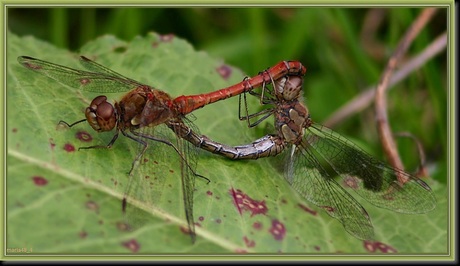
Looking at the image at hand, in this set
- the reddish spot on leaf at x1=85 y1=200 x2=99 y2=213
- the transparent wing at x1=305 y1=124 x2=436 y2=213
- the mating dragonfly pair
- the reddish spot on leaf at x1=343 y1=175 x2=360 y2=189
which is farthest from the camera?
the reddish spot on leaf at x1=343 y1=175 x2=360 y2=189

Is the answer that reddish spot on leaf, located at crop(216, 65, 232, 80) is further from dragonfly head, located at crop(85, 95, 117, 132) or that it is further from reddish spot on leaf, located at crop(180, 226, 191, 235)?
reddish spot on leaf, located at crop(180, 226, 191, 235)

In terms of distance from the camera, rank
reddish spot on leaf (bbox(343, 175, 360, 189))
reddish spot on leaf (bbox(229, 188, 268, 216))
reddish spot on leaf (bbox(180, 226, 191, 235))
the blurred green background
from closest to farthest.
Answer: reddish spot on leaf (bbox(180, 226, 191, 235)) → reddish spot on leaf (bbox(229, 188, 268, 216)) → reddish spot on leaf (bbox(343, 175, 360, 189)) → the blurred green background

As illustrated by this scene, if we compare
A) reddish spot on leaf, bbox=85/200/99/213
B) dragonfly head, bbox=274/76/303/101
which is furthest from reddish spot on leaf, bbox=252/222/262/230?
dragonfly head, bbox=274/76/303/101

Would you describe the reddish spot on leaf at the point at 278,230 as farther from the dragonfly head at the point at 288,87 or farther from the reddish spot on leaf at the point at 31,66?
the reddish spot on leaf at the point at 31,66

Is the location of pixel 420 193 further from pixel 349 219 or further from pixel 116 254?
pixel 116 254

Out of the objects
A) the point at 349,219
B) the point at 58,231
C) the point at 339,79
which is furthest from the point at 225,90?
the point at 339,79

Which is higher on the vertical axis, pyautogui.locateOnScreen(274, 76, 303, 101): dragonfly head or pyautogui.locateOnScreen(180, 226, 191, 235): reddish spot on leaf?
pyautogui.locateOnScreen(274, 76, 303, 101): dragonfly head

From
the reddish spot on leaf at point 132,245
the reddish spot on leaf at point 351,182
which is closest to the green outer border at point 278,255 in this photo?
the reddish spot on leaf at point 132,245

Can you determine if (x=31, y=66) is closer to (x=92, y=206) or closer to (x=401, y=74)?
(x=92, y=206)

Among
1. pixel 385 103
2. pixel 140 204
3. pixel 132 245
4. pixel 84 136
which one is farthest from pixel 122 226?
pixel 385 103
